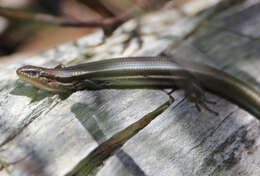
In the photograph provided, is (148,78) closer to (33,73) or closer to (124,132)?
(124,132)

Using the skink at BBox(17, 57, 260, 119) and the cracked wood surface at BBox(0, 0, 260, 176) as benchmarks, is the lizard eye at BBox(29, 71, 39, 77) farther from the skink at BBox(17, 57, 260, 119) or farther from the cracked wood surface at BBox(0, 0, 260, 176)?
the cracked wood surface at BBox(0, 0, 260, 176)

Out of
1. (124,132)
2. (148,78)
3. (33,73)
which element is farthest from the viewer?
(148,78)

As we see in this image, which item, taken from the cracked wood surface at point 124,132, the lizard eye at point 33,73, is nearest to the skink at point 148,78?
the lizard eye at point 33,73

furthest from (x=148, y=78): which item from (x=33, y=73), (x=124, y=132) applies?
(x=33, y=73)

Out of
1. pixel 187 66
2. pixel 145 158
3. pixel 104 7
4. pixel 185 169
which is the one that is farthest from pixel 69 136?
pixel 104 7

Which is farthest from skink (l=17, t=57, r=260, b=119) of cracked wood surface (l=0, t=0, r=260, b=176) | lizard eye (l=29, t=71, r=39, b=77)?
cracked wood surface (l=0, t=0, r=260, b=176)

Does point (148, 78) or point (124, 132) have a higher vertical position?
point (148, 78)
